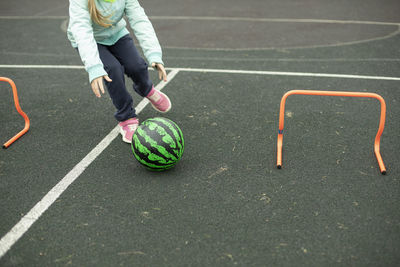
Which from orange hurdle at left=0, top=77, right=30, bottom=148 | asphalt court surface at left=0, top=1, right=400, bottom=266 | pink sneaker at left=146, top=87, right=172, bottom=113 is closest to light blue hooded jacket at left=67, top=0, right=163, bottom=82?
pink sneaker at left=146, top=87, right=172, bottom=113

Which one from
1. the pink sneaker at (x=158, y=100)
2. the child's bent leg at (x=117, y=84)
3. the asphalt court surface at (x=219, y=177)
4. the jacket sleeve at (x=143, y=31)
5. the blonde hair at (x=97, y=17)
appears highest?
the blonde hair at (x=97, y=17)

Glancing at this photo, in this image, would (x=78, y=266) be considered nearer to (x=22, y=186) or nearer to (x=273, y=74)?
(x=22, y=186)

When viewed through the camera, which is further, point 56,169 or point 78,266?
point 56,169

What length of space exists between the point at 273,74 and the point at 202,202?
3.63 meters

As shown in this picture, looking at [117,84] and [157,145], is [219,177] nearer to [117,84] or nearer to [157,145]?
[157,145]

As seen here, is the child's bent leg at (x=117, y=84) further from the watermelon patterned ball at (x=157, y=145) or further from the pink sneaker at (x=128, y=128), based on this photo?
the watermelon patterned ball at (x=157, y=145)

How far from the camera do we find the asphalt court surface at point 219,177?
9.53 ft

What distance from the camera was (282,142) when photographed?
14.6 ft

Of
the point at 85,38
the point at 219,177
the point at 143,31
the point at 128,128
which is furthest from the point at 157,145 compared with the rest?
the point at 143,31

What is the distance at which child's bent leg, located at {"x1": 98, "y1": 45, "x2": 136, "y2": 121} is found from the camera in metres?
4.16

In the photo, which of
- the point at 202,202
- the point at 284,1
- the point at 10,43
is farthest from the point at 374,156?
the point at 284,1

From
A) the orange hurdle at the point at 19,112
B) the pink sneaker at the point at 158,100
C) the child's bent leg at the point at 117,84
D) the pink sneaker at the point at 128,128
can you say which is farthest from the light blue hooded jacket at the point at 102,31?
the orange hurdle at the point at 19,112

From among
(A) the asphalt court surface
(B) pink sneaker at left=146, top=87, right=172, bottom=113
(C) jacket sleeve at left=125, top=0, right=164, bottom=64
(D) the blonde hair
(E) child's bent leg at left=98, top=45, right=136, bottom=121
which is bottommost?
(A) the asphalt court surface

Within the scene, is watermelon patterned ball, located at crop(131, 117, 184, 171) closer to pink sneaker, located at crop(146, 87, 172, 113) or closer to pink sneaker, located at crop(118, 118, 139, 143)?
pink sneaker, located at crop(118, 118, 139, 143)
